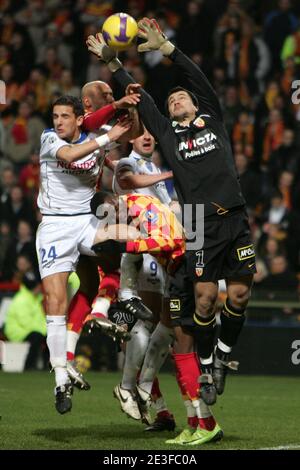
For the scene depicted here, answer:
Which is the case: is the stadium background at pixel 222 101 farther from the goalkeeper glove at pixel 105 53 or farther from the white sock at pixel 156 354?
the goalkeeper glove at pixel 105 53

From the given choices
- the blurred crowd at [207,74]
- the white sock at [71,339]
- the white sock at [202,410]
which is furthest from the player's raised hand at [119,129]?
the blurred crowd at [207,74]

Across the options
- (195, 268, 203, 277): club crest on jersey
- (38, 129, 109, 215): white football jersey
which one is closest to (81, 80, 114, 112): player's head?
(38, 129, 109, 215): white football jersey

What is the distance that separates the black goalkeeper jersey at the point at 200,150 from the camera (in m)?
8.80

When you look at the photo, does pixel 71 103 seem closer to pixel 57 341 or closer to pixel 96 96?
pixel 96 96

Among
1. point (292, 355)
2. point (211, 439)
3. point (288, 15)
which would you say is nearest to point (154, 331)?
point (211, 439)

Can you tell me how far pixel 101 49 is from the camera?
9.30 m

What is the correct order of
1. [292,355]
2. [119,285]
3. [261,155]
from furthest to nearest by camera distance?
[261,155], [292,355], [119,285]

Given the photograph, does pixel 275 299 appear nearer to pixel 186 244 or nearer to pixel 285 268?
pixel 285 268

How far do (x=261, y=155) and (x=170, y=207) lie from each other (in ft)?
25.3

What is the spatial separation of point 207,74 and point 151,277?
9.53m

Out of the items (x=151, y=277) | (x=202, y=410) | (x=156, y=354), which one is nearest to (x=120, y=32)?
(x=151, y=277)

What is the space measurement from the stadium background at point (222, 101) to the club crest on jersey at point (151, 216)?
4946 mm

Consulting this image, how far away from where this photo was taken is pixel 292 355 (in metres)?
14.9

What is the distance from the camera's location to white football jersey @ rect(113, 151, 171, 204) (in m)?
9.69
